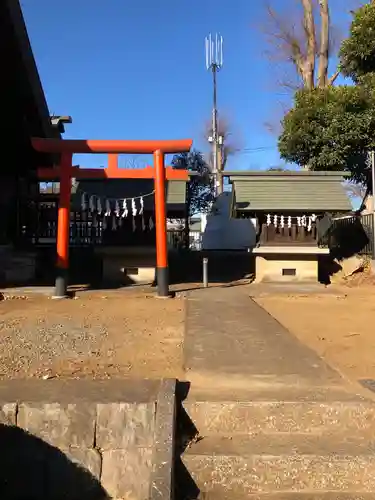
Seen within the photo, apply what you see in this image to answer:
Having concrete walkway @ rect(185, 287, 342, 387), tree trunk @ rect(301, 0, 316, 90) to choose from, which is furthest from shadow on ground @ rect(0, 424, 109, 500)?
tree trunk @ rect(301, 0, 316, 90)

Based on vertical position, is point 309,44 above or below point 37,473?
above

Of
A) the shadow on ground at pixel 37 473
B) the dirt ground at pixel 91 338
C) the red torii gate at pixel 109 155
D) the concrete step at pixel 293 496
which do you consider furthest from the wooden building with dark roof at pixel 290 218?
the shadow on ground at pixel 37 473

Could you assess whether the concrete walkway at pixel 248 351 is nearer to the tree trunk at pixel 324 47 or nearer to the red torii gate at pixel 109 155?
the red torii gate at pixel 109 155

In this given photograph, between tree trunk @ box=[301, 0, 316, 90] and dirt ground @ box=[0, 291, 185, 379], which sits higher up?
tree trunk @ box=[301, 0, 316, 90]

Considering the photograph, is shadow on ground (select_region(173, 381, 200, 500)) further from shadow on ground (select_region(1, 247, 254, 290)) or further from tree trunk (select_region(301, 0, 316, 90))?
tree trunk (select_region(301, 0, 316, 90))

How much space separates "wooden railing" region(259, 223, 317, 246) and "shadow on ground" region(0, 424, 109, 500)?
43.7ft

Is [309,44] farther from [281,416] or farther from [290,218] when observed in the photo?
[281,416]

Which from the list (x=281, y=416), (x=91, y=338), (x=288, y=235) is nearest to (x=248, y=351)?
(x=281, y=416)

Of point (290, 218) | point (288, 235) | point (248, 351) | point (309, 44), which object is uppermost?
point (309, 44)

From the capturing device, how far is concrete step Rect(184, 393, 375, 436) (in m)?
4.15

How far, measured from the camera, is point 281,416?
4.20 m

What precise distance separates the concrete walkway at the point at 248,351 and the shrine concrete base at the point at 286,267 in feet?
22.5

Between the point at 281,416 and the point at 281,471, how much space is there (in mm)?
588

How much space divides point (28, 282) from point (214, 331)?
885 centimetres
